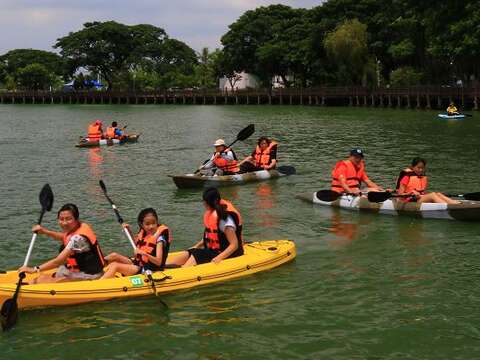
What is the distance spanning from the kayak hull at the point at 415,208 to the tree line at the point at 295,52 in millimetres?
37907

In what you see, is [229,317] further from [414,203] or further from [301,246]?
[414,203]

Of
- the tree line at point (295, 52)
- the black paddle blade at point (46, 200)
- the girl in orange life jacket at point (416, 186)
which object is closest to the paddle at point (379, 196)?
the girl in orange life jacket at point (416, 186)

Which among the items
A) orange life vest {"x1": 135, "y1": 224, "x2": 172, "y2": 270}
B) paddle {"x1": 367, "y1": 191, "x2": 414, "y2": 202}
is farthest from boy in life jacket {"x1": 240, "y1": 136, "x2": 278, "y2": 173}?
orange life vest {"x1": 135, "y1": 224, "x2": 172, "y2": 270}

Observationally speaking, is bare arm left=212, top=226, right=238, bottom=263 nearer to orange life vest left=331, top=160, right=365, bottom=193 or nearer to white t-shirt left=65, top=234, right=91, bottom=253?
white t-shirt left=65, top=234, right=91, bottom=253

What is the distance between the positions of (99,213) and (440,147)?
18.4m

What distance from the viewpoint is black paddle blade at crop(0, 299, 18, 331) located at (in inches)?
344

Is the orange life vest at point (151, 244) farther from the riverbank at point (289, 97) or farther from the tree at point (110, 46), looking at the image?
the tree at point (110, 46)

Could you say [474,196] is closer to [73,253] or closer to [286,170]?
[286,170]

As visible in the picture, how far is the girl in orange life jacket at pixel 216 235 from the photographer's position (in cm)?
1027

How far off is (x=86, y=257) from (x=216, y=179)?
10391mm

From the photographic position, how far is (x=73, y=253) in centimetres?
947

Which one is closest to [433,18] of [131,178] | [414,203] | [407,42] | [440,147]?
[407,42]

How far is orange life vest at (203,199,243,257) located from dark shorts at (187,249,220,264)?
0.07 m

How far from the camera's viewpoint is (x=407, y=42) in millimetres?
65000
